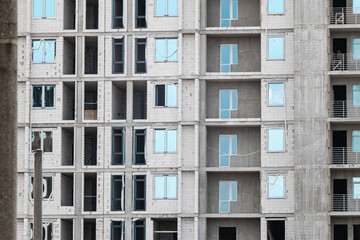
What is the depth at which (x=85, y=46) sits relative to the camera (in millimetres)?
58781

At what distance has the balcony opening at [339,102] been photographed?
55438mm

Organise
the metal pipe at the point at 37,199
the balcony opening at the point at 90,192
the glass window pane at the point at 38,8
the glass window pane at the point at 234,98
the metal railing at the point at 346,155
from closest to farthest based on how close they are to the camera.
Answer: the metal pipe at the point at 37,199 < the metal railing at the point at 346,155 < the balcony opening at the point at 90,192 < the glass window pane at the point at 234,98 < the glass window pane at the point at 38,8

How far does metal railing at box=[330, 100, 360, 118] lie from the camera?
55.2 metres

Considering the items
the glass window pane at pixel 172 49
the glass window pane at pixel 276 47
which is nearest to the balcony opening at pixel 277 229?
the glass window pane at pixel 276 47

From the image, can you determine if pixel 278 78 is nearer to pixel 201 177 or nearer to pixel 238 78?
pixel 238 78

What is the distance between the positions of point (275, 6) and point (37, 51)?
15.4 m

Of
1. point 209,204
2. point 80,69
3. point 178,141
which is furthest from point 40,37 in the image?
point 209,204

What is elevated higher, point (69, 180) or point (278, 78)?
point (278, 78)

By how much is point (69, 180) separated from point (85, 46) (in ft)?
29.5

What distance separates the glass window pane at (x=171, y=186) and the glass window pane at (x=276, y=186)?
19.0ft

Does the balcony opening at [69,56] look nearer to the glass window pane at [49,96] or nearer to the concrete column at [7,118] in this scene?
the glass window pane at [49,96]

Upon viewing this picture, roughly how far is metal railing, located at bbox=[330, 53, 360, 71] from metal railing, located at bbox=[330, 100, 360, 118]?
2.14 meters

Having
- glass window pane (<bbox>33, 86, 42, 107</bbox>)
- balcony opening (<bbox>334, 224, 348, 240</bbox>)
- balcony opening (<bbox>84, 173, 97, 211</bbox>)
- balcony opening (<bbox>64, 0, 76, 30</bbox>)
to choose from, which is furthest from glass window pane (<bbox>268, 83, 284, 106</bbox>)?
glass window pane (<bbox>33, 86, 42, 107</bbox>)

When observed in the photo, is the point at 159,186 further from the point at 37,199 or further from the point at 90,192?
the point at 37,199
